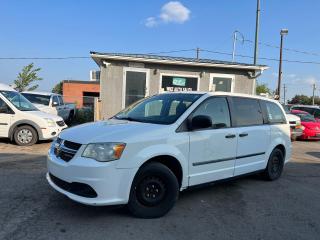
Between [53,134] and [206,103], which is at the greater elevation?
[206,103]

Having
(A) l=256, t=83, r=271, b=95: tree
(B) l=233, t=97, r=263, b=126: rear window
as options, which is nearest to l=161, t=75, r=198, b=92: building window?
(B) l=233, t=97, r=263, b=126: rear window

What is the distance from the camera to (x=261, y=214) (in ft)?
16.7

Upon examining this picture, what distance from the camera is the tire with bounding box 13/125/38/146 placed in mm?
10555

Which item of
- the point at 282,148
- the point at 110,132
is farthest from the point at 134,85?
the point at 110,132

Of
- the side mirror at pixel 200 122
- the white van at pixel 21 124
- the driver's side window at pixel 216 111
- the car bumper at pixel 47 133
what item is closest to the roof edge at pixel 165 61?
the white van at pixel 21 124

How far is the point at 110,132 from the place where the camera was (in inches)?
178

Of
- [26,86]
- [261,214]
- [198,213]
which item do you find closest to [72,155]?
[198,213]

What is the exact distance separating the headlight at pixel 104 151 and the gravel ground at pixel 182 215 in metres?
0.76

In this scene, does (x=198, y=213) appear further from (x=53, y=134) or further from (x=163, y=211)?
(x=53, y=134)

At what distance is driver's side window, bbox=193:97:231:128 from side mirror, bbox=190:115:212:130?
0.83 feet

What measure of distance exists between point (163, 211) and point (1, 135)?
7655 millimetres

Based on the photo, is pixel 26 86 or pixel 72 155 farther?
pixel 26 86

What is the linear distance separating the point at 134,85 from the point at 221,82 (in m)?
3.92

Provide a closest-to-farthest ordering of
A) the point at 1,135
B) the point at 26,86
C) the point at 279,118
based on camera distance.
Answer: the point at 279,118
the point at 1,135
the point at 26,86
